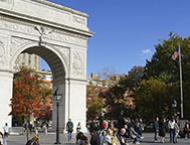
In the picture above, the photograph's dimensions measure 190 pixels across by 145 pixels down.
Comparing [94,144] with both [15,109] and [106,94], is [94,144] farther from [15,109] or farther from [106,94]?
[106,94]

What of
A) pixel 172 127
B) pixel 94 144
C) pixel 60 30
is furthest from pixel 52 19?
pixel 94 144

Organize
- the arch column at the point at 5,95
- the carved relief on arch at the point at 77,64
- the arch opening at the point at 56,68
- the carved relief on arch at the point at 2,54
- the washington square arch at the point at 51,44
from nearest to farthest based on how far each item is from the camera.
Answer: the arch column at the point at 5,95, the carved relief on arch at the point at 2,54, the washington square arch at the point at 51,44, the arch opening at the point at 56,68, the carved relief on arch at the point at 77,64

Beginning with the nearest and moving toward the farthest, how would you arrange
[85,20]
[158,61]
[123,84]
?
1. [85,20]
2. [158,61]
3. [123,84]

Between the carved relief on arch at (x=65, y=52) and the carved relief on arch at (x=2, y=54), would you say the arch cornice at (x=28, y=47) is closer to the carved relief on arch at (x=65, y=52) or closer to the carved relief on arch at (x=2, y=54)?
the carved relief on arch at (x=65, y=52)

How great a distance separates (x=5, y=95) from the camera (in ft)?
Answer: 111

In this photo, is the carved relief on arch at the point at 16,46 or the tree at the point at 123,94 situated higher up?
the carved relief on arch at the point at 16,46

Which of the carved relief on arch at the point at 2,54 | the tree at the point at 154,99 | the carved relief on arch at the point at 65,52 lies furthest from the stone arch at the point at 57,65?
the tree at the point at 154,99

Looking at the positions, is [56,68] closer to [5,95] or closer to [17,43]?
[17,43]

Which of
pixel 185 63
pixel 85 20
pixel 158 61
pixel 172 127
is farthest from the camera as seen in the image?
pixel 158 61

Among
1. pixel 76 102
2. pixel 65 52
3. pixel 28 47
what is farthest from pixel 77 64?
pixel 28 47

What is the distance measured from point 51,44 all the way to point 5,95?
6.80 metres

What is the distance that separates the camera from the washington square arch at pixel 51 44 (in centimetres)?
3416

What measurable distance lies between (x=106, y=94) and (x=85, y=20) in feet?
97.8

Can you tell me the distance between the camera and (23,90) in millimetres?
43656
